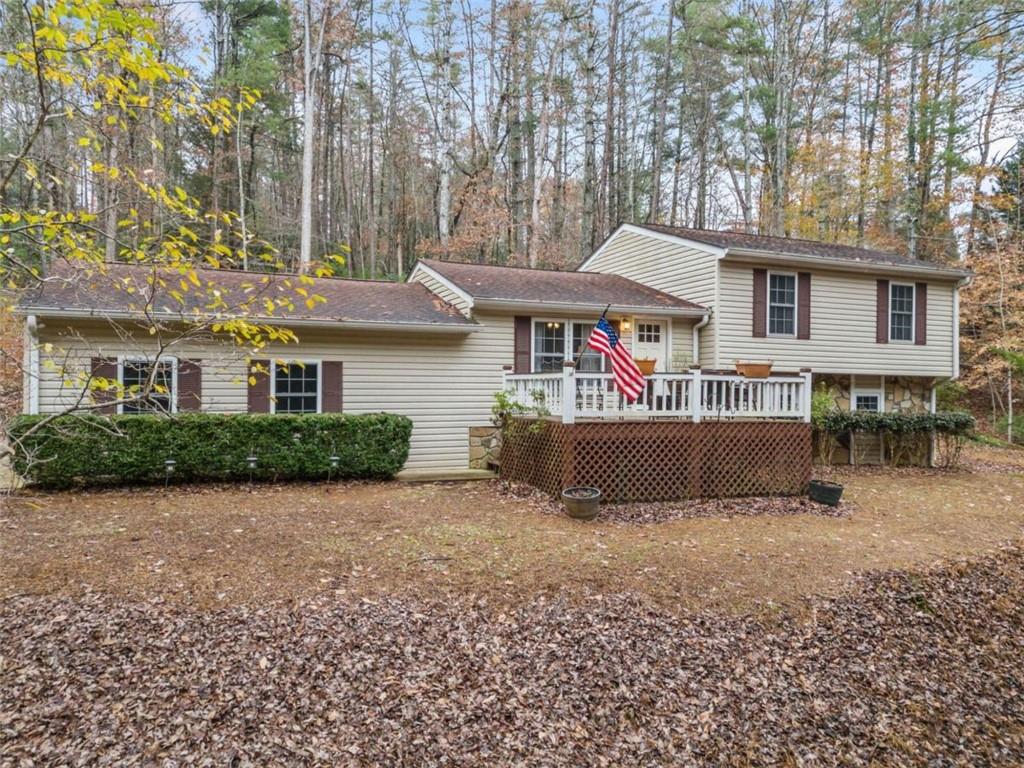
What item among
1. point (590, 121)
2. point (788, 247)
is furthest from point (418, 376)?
point (590, 121)

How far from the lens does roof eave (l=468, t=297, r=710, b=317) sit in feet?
33.5

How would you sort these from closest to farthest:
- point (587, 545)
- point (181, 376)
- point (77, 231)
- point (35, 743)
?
point (35, 743)
point (77, 231)
point (587, 545)
point (181, 376)

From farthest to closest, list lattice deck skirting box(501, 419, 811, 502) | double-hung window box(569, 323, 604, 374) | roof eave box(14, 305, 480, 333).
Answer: double-hung window box(569, 323, 604, 374), lattice deck skirting box(501, 419, 811, 502), roof eave box(14, 305, 480, 333)

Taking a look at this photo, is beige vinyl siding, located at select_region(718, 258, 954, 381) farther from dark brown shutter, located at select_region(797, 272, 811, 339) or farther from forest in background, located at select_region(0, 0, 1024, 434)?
forest in background, located at select_region(0, 0, 1024, 434)

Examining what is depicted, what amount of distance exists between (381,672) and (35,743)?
1738mm

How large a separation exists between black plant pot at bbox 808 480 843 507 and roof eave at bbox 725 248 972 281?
4.72 metres

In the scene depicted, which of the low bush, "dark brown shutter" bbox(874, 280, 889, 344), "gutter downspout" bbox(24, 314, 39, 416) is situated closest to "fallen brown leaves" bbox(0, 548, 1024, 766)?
"gutter downspout" bbox(24, 314, 39, 416)

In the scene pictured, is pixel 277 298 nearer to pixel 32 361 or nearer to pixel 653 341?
pixel 32 361

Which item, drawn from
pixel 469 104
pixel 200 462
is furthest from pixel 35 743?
pixel 469 104

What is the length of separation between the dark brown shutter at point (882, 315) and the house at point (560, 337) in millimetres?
53

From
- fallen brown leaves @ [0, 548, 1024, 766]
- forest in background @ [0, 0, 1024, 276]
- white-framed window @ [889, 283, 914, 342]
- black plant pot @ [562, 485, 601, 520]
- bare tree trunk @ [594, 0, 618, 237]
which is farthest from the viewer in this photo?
bare tree trunk @ [594, 0, 618, 237]

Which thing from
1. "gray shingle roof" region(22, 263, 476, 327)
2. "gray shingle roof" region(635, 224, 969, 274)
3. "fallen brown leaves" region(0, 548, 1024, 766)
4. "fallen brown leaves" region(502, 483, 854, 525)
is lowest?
"fallen brown leaves" region(0, 548, 1024, 766)

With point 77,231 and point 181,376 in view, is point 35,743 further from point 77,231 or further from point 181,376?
point 181,376

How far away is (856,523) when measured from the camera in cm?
726
